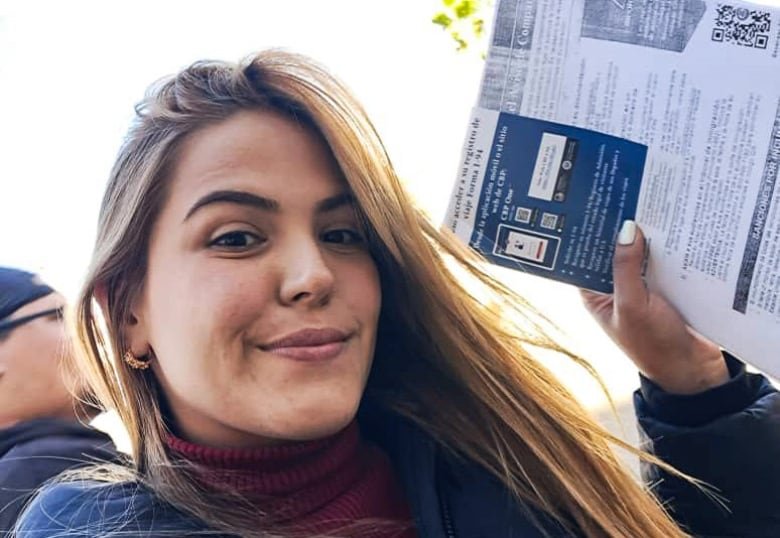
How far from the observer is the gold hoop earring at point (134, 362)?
956 mm

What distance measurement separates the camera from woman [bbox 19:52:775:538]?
2.79ft

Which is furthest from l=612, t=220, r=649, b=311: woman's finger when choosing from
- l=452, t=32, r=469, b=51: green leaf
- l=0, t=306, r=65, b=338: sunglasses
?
l=0, t=306, r=65, b=338: sunglasses

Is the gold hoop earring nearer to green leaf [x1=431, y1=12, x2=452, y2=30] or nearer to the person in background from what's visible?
the person in background

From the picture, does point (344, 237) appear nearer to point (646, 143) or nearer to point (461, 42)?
point (646, 143)

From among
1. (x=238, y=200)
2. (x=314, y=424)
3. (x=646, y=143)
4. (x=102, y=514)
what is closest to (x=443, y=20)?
(x=646, y=143)

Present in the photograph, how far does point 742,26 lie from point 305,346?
57cm

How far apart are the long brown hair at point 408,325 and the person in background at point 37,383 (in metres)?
0.26

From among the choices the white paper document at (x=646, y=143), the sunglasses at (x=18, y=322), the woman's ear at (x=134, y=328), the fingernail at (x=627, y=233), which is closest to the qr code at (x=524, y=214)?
the white paper document at (x=646, y=143)

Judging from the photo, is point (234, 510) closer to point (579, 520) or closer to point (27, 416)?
point (579, 520)

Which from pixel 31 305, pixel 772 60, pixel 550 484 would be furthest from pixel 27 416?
pixel 772 60

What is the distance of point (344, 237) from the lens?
0.95 m

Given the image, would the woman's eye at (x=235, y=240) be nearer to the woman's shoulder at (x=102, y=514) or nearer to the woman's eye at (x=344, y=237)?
the woman's eye at (x=344, y=237)

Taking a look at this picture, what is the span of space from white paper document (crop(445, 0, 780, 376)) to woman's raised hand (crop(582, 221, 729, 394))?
0.12 ft

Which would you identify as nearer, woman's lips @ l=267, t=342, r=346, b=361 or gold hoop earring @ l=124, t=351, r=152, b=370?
woman's lips @ l=267, t=342, r=346, b=361
